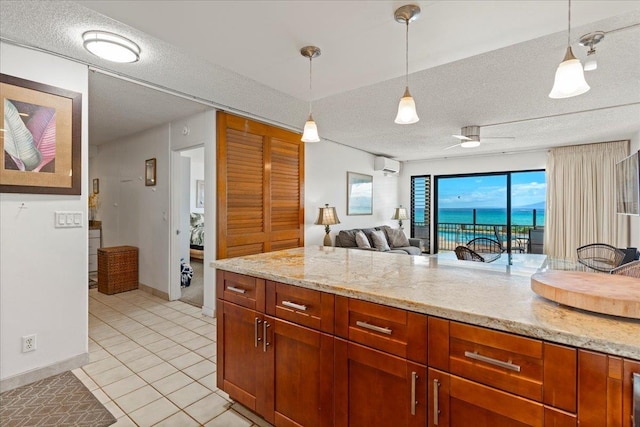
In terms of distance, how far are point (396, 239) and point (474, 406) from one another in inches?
215

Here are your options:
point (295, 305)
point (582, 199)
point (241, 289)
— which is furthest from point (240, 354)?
point (582, 199)

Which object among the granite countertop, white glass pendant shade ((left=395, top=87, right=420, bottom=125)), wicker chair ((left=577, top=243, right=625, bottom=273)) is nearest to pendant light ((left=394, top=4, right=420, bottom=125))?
white glass pendant shade ((left=395, top=87, right=420, bottom=125))

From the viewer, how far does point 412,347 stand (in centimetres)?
122

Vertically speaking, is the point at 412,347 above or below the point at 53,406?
above

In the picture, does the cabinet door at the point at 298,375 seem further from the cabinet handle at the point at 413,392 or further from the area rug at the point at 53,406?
the area rug at the point at 53,406

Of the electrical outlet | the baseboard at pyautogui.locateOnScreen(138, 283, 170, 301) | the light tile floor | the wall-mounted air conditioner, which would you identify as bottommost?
the light tile floor

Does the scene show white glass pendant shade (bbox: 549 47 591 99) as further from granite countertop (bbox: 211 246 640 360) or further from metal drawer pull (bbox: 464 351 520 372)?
metal drawer pull (bbox: 464 351 520 372)

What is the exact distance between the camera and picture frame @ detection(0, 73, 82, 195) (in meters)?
2.14

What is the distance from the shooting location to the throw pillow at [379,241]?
223 inches

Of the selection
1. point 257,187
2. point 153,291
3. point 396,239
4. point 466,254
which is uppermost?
point 257,187

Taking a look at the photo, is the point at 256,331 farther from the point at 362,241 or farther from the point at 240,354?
the point at 362,241

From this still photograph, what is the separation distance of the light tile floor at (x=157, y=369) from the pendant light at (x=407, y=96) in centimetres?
208

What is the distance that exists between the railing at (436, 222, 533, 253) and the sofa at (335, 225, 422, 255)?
1169 millimetres

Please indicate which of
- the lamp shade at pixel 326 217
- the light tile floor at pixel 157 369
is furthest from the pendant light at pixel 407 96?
the lamp shade at pixel 326 217
